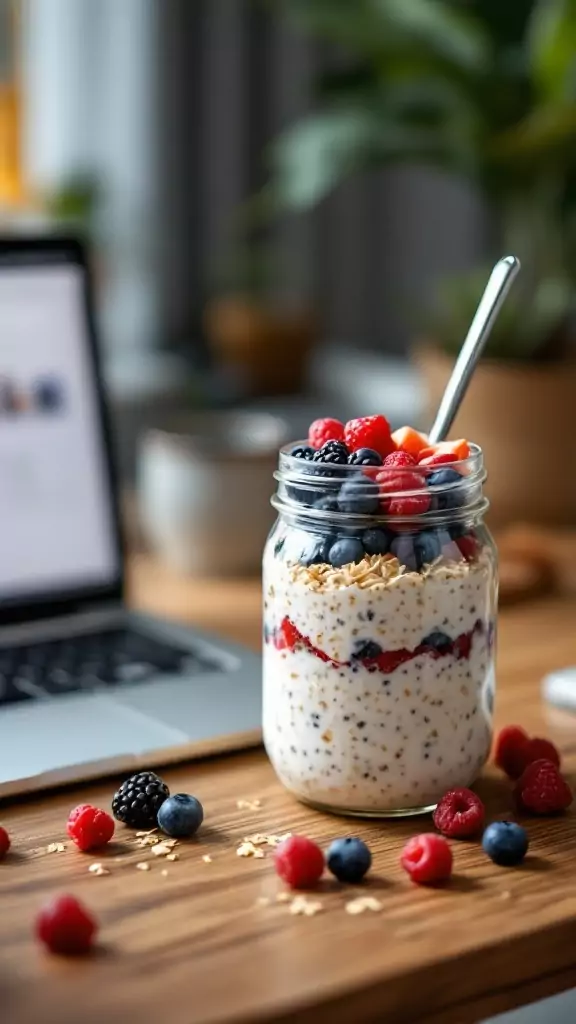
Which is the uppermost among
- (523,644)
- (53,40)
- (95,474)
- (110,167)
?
(53,40)

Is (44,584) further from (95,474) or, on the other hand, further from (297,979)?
(297,979)

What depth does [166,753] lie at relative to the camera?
0.89 meters

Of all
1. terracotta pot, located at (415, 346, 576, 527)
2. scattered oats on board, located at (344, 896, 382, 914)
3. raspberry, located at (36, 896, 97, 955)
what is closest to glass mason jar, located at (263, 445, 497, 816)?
scattered oats on board, located at (344, 896, 382, 914)

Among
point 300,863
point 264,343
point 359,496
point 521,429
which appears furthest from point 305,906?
point 264,343

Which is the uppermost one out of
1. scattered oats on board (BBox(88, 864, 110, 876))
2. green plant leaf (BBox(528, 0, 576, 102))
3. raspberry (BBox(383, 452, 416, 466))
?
green plant leaf (BBox(528, 0, 576, 102))

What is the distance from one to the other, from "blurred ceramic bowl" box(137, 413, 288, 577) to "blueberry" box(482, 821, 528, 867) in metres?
0.65

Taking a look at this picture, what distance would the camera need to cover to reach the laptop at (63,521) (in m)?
1.06

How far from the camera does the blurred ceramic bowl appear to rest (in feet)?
4.47

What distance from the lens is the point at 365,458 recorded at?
799 mm

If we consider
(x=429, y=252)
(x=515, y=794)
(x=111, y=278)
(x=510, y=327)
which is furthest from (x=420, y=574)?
(x=429, y=252)

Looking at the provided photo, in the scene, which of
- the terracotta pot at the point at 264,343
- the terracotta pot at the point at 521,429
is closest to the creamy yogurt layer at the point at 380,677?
the terracotta pot at the point at 521,429

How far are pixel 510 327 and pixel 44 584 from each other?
0.64 meters

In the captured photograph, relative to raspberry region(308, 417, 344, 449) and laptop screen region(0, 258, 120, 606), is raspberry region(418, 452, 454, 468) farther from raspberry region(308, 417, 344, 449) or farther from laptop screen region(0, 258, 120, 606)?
laptop screen region(0, 258, 120, 606)

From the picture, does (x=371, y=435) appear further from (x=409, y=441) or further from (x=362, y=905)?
(x=362, y=905)
